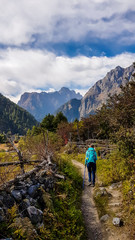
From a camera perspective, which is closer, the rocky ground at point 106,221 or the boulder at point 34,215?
the boulder at point 34,215

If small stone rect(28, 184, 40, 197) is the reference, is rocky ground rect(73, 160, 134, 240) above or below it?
below

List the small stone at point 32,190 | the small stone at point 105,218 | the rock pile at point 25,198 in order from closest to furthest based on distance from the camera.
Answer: the rock pile at point 25,198 → the small stone at point 32,190 → the small stone at point 105,218

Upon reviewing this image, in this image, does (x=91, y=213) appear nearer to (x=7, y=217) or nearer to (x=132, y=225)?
(x=132, y=225)

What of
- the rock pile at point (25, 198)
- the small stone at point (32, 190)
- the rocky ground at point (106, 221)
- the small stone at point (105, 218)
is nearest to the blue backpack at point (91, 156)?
the rocky ground at point (106, 221)

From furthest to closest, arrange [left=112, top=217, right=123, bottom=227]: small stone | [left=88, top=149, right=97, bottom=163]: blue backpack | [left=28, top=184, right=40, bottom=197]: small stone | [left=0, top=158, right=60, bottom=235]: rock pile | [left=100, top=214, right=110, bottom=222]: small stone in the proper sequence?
1. [left=88, top=149, right=97, bottom=163]: blue backpack
2. [left=100, top=214, right=110, bottom=222]: small stone
3. [left=112, top=217, right=123, bottom=227]: small stone
4. [left=28, top=184, right=40, bottom=197]: small stone
5. [left=0, top=158, right=60, bottom=235]: rock pile

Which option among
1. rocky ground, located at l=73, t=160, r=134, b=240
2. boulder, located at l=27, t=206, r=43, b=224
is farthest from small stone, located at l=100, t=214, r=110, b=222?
boulder, located at l=27, t=206, r=43, b=224


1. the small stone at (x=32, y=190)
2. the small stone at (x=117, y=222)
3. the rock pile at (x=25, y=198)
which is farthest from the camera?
the small stone at (x=117, y=222)

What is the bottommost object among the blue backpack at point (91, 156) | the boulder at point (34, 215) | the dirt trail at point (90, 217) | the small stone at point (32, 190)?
the dirt trail at point (90, 217)

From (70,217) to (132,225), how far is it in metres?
2.00

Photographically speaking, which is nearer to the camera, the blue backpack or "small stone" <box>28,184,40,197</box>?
"small stone" <box>28,184,40,197</box>

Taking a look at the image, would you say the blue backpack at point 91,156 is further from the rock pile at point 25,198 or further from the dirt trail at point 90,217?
the rock pile at point 25,198

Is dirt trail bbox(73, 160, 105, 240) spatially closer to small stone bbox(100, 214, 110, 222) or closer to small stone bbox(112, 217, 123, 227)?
small stone bbox(100, 214, 110, 222)

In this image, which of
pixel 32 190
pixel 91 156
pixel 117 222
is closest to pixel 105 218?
pixel 117 222

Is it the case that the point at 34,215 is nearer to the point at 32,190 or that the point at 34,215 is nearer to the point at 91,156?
the point at 32,190
